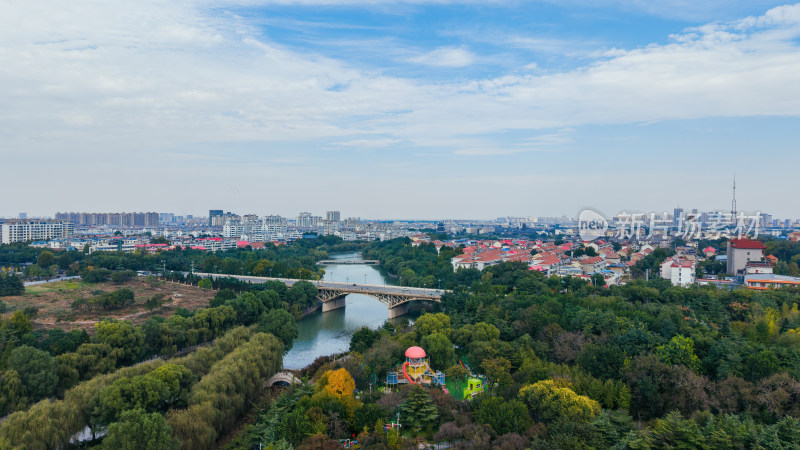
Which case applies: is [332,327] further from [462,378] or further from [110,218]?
[110,218]

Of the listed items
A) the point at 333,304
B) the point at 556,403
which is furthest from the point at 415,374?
the point at 333,304

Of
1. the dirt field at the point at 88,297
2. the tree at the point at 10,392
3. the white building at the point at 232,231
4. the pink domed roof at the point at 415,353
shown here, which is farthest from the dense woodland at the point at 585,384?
the white building at the point at 232,231

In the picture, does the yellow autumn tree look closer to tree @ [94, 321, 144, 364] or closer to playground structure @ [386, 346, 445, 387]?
playground structure @ [386, 346, 445, 387]

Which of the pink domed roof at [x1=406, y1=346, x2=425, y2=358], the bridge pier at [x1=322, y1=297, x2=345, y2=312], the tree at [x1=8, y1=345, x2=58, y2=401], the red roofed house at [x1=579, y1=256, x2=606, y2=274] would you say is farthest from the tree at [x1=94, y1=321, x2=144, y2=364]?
the red roofed house at [x1=579, y1=256, x2=606, y2=274]

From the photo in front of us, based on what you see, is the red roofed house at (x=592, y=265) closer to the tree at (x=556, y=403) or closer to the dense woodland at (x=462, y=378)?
the dense woodland at (x=462, y=378)

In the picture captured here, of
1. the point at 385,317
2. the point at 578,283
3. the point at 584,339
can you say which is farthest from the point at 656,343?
the point at 385,317
